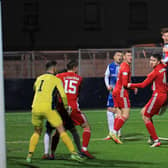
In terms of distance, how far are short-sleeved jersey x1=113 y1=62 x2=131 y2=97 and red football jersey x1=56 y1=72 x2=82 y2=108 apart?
6.18ft

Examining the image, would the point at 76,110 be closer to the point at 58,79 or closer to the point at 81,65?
the point at 58,79

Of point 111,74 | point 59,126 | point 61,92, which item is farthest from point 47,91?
point 111,74

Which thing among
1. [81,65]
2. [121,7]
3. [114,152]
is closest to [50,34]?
[121,7]

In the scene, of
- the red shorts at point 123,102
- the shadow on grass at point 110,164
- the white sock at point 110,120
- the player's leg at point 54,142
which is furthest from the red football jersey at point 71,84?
the white sock at point 110,120

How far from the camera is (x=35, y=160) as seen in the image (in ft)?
39.5

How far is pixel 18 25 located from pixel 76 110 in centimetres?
2604

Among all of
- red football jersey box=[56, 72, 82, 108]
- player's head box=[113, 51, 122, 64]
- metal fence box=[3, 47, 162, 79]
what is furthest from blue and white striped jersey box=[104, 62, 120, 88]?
metal fence box=[3, 47, 162, 79]

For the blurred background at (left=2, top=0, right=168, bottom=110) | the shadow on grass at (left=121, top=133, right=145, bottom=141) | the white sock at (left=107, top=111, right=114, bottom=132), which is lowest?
the shadow on grass at (left=121, top=133, right=145, bottom=141)

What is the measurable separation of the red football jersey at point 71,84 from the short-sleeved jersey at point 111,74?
12.9 feet

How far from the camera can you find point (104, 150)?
43.9ft

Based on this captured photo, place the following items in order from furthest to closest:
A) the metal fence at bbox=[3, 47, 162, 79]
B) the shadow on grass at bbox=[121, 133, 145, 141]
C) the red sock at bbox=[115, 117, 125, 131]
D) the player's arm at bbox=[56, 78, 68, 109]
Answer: the metal fence at bbox=[3, 47, 162, 79]
the shadow on grass at bbox=[121, 133, 145, 141]
the red sock at bbox=[115, 117, 125, 131]
the player's arm at bbox=[56, 78, 68, 109]

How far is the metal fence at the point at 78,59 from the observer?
82.0ft

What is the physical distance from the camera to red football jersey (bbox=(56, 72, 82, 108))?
40.1ft

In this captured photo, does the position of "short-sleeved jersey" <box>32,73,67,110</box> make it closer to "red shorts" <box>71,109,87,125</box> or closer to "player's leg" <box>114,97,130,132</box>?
"red shorts" <box>71,109,87,125</box>
